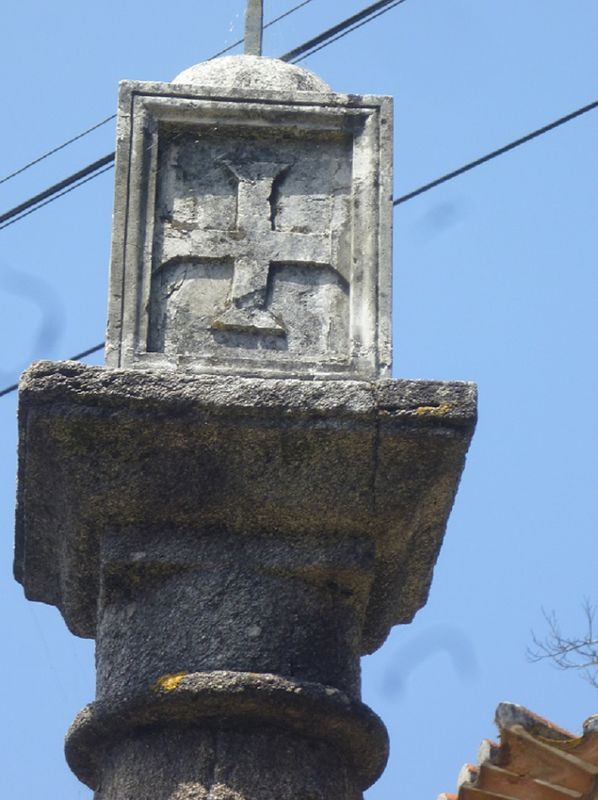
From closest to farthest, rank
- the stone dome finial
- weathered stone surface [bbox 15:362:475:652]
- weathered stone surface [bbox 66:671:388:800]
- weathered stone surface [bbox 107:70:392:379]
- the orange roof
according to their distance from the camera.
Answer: weathered stone surface [bbox 66:671:388:800]
weathered stone surface [bbox 15:362:475:652]
weathered stone surface [bbox 107:70:392:379]
the stone dome finial
the orange roof

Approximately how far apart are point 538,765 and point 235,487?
114 cm

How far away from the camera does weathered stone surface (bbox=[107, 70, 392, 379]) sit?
2941 millimetres

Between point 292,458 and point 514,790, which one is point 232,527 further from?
point 514,790

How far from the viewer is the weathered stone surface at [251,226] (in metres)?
2.94

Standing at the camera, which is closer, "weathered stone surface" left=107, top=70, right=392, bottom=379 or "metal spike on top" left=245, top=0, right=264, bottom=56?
"weathered stone surface" left=107, top=70, right=392, bottom=379

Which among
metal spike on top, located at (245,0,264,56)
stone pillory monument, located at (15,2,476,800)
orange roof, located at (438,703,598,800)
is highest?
metal spike on top, located at (245,0,264,56)

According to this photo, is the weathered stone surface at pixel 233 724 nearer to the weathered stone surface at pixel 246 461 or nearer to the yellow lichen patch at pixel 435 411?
the weathered stone surface at pixel 246 461

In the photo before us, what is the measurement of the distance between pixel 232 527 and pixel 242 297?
47 cm

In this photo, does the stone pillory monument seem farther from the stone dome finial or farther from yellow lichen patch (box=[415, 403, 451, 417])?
the stone dome finial

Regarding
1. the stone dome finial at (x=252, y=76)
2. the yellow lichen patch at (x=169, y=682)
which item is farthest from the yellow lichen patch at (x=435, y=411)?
the stone dome finial at (x=252, y=76)

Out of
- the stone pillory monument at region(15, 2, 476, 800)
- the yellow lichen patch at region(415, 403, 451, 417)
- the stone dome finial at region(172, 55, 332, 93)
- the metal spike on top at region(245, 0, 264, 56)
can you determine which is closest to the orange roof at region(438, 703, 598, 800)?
the stone pillory monument at region(15, 2, 476, 800)

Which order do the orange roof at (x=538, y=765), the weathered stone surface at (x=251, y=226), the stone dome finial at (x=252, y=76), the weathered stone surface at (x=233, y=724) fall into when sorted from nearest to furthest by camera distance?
the weathered stone surface at (x=233, y=724)
the weathered stone surface at (x=251, y=226)
the stone dome finial at (x=252, y=76)
the orange roof at (x=538, y=765)

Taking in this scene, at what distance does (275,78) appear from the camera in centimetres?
325

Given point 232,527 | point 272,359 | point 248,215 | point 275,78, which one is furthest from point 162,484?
point 275,78
